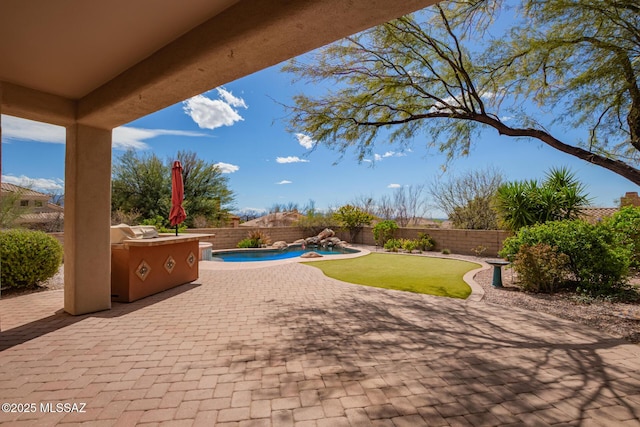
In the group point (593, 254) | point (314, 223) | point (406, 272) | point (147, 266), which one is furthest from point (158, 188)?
point (593, 254)

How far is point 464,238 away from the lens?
13094mm

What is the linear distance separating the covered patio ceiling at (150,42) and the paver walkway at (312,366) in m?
3.14

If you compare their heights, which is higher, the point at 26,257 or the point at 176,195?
the point at 176,195

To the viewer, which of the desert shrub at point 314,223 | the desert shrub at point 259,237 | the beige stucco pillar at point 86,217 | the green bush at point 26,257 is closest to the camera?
the beige stucco pillar at point 86,217

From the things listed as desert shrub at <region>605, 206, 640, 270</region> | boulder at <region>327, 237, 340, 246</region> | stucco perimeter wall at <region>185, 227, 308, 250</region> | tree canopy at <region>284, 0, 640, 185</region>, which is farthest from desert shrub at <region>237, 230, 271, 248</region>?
desert shrub at <region>605, 206, 640, 270</region>

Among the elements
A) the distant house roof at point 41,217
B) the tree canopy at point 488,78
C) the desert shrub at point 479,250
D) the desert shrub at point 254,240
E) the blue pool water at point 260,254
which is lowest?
the blue pool water at point 260,254

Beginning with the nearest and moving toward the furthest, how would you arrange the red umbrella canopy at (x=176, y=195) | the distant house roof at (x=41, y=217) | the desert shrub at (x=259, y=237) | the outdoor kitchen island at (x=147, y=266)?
the outdoor kitchen island at (x=147, y=266) < the red umbrella canopy at (x=176, y=195) < the distant house roof at (x=41, y=217) < the desert shrub at (x=259, y=237)

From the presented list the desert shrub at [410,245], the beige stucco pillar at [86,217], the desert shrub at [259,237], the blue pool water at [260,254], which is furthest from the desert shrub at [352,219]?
the beige stucco pillar at [86,217]

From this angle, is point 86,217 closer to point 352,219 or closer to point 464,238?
point 464,238

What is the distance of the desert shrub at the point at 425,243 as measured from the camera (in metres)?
13.9

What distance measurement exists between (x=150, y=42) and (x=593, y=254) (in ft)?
28.0

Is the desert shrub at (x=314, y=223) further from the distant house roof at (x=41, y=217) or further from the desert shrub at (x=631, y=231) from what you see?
the desert shrub at (x=631, y=231)

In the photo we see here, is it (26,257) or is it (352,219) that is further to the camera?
(352,219)

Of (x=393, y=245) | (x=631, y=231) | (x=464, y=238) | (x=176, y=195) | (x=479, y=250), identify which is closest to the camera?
(x=631, y=231)
